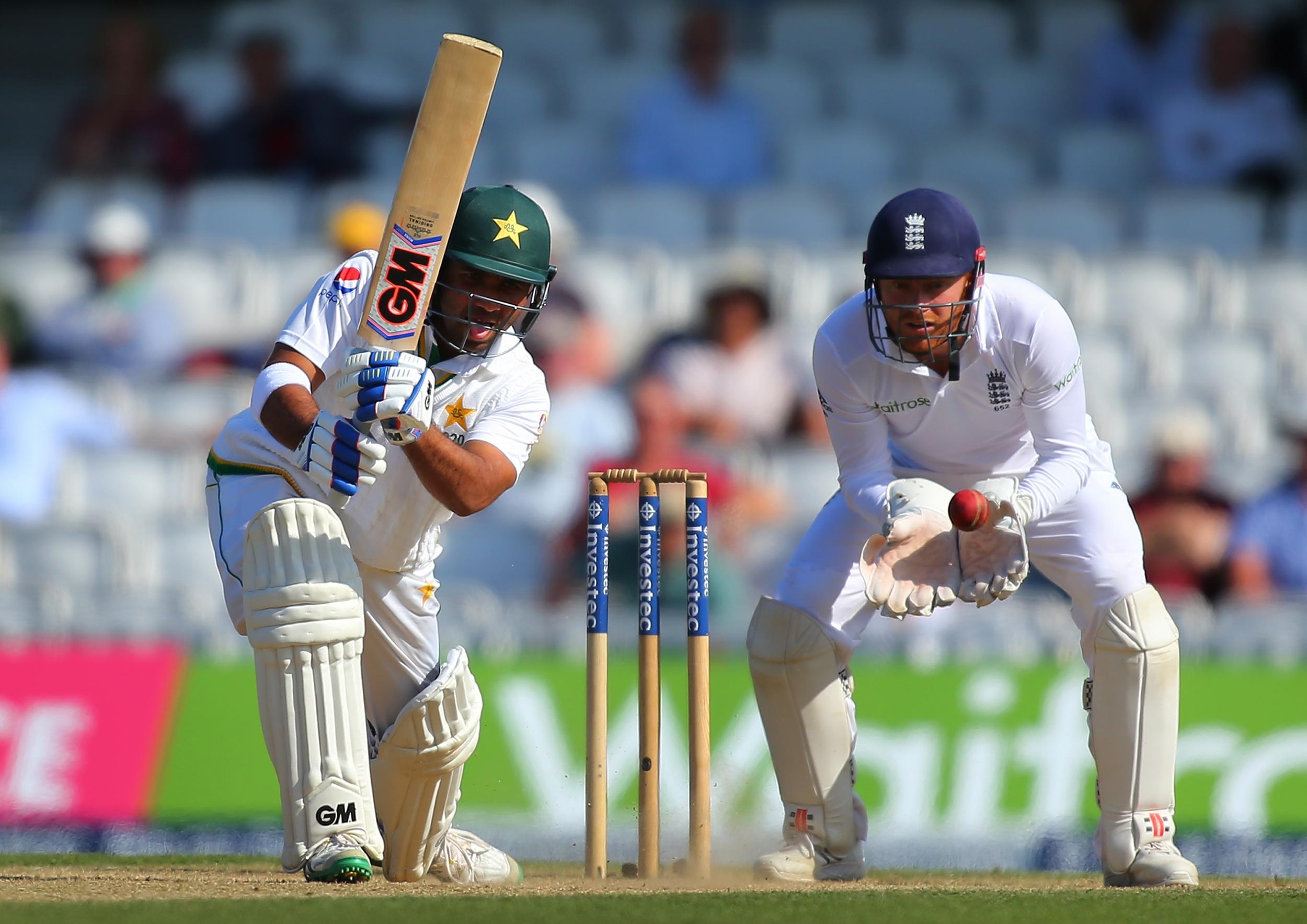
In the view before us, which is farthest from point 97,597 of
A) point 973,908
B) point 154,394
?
point 973,908

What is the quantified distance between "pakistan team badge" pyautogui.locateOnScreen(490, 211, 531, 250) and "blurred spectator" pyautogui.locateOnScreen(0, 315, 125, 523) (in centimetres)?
348

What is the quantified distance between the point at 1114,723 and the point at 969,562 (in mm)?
469

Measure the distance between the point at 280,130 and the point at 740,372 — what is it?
2827 millimetres

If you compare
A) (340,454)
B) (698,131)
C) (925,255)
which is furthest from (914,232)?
(698,131)

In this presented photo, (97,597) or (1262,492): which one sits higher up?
(1262,492)

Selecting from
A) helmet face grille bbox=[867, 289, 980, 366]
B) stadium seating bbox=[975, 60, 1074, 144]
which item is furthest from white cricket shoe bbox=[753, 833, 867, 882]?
stadium seating bbox=[975, 60, 1074, 144]

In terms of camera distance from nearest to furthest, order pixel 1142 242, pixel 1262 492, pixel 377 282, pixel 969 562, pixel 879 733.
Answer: pixel 377 282
pixel 969 562
pixel 879 733
pixel 1262 492
pixel 1142 242

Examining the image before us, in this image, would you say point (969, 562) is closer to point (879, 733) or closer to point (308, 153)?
point (879, 733)

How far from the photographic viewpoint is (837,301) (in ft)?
23.5

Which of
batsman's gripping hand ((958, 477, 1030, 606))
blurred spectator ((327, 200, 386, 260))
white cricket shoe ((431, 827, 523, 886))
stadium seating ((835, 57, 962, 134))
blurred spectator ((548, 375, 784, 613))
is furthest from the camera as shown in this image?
stadium seating ((835, 57, 962, 134))

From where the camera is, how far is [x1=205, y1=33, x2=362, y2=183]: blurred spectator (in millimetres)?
8164

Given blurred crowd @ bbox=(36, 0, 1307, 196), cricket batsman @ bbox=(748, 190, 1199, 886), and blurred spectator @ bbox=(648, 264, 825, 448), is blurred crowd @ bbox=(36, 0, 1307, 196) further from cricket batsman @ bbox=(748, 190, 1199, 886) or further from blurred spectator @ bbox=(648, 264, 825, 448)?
cricket batsman @ bbox=(748, 190, 1199, 886)

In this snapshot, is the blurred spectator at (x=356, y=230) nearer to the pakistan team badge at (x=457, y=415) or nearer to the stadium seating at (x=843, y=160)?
the stadium seating at (x=843, y=160)

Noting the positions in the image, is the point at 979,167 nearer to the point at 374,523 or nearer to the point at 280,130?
the point at 280,130
